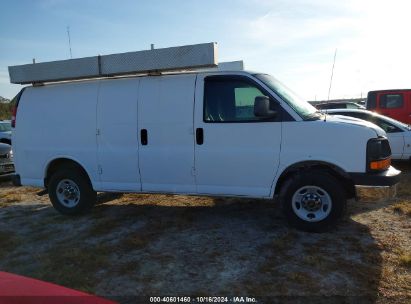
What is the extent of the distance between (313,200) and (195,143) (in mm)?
1806

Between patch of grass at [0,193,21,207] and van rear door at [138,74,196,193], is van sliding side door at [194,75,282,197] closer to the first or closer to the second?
van rear door at [138,74,196,193]

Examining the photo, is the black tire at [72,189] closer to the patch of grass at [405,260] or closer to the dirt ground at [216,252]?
the dirt ground at [216,252]

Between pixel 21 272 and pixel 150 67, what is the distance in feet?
10.6

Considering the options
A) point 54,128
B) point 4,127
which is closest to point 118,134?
point 54,128

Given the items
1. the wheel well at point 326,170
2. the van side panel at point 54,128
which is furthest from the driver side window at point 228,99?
the van side panel at point 54,128

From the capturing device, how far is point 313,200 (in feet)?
17.8

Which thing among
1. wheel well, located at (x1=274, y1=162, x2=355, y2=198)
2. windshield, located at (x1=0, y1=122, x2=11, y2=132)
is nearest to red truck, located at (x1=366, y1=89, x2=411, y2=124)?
wheel well, located at (x1=274, y1=162, x2=355, y2=198)

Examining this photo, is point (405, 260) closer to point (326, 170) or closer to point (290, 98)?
point (326, 170)

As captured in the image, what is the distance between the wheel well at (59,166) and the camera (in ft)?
22.3

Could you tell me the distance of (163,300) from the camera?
12.3 feet

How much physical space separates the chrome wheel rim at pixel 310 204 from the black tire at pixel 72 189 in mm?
3370

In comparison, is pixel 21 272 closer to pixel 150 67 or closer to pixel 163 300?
pixel 163 300

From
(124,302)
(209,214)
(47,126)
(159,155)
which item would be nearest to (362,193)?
(209,214)

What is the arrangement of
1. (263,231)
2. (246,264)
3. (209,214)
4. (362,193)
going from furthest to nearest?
(209,214) < (263,231) < (362,193) < (246,264)
